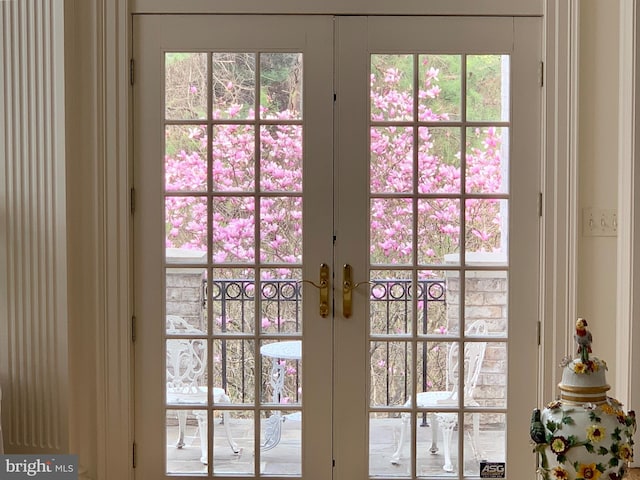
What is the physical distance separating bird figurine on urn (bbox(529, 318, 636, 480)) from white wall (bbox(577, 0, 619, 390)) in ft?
4.87

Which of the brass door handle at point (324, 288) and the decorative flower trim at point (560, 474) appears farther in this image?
the brass door handle at point (324, 288)

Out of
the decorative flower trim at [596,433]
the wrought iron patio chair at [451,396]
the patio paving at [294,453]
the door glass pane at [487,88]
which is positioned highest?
the door glass pane at [487,88]

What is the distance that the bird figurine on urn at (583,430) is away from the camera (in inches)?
69.2

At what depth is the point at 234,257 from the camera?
333 centimetres

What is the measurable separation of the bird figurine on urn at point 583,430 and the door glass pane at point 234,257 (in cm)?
163

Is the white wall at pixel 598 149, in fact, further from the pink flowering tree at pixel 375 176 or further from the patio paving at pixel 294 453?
the patio paving at pixel 294 453

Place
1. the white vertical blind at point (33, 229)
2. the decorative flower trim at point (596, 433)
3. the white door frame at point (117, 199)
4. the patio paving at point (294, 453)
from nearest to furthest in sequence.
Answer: the decorative flower trim at point (596, 433) < the white vertical blind at point (33, 229) < the white door frame at point (117, 199) < the patio paving at point (294, 453)

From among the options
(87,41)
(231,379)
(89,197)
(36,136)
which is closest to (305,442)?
(231,379)

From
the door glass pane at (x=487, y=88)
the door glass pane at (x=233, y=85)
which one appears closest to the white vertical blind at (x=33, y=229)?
the door glass pane at (x=233, y=85)

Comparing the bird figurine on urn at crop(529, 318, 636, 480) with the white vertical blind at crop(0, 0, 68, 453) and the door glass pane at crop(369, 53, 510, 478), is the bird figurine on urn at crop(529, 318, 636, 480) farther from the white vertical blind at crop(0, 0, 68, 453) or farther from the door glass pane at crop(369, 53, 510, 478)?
the white vertical blind at crop(0, 0, 68, 453)

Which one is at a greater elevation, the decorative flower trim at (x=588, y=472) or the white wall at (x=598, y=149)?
the white wall at (x=598, y=149)

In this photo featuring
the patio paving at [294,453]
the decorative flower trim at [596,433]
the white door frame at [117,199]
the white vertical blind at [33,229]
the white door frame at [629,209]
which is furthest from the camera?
the patio paving at [294,453]

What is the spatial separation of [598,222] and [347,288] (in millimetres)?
1082

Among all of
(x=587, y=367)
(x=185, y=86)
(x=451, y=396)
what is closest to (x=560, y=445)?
(x=587, y=367)
